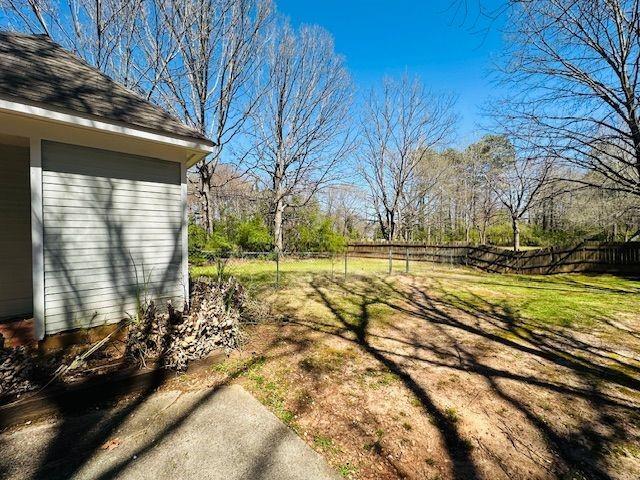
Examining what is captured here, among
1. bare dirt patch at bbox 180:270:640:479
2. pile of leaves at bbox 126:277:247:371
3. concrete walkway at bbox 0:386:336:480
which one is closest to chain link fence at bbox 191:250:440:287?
pile of leaves at bbox 126:277:247:371

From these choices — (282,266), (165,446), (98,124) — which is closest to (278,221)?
(282,266)

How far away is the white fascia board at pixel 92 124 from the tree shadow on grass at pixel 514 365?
3233 millimetres

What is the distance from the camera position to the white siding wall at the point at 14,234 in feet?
13.4

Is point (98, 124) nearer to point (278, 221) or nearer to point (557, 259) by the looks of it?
point (278, 221)

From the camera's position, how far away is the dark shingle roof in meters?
3.01

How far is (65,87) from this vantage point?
342 cm

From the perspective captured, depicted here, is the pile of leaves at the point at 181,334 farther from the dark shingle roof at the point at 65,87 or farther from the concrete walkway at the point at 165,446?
the dark shingle roof at the point at 65,87

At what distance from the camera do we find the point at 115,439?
7.13ft

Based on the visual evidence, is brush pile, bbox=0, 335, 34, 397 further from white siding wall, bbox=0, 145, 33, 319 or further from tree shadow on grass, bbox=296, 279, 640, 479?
tree shadow on grass, bbox=296, 279, 640, 479

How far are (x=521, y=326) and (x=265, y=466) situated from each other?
183 inches

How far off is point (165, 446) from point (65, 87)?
4052 mm

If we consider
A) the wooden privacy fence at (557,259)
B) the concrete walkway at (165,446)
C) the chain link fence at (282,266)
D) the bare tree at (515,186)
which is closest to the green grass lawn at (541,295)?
the chain link fence at (282,266)

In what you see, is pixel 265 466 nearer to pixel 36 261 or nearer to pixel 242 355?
pixel 242 355

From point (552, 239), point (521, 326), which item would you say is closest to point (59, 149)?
point (521, 326)
